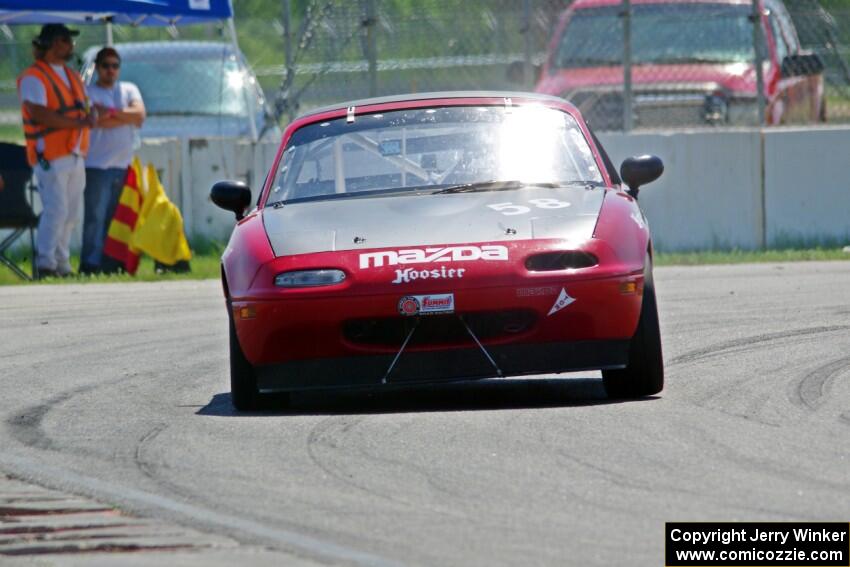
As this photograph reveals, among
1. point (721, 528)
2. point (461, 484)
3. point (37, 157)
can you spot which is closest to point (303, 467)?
point (461, 484)

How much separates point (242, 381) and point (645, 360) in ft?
5.42

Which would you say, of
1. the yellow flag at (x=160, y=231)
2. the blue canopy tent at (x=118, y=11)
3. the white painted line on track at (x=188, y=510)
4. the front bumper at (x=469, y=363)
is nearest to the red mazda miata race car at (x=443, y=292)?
the front bumper at (x=469, y=363)

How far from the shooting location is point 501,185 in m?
7.80

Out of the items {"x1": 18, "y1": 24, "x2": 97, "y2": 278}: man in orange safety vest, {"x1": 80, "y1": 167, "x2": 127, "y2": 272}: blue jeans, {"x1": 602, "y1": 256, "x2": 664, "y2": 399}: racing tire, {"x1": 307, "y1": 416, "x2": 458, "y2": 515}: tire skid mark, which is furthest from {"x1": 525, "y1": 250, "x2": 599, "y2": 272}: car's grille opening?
{"x1": 80, "y1": 167, "x2": 127, "y2": 272}: blue jeans

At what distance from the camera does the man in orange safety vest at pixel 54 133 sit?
571 inches

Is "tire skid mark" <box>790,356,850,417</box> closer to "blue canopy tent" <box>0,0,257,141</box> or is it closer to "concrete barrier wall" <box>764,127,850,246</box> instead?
"concrete barrier wall" <box>764,127,850,246</box>

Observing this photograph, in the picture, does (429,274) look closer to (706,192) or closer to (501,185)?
(501,185)

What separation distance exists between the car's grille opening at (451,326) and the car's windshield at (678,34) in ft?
29.8

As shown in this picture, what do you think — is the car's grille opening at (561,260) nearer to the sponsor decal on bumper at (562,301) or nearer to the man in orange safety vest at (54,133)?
the sponsor decal on bumper at (562,301)

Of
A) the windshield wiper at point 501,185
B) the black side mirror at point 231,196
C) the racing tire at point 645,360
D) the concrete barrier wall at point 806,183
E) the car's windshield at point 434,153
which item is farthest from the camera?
the concrete barrier wall at point 806,183

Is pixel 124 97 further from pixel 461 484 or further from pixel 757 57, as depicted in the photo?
pixel 461 484

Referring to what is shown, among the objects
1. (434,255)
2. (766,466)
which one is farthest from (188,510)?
(434,255)

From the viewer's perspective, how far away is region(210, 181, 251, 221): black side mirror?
816cm

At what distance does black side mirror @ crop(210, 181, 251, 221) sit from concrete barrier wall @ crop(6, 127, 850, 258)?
718 centimetres
